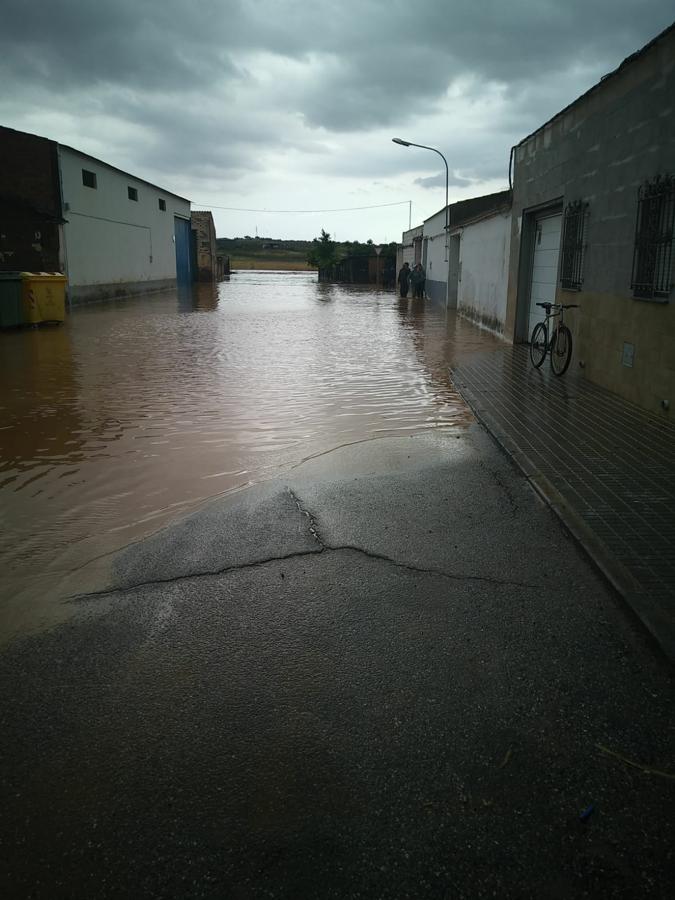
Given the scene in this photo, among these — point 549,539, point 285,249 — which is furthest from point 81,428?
point 285,249

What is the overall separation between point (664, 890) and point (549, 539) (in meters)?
2.64

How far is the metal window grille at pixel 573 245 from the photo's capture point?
10.4m

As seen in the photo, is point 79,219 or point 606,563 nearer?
point 606,563

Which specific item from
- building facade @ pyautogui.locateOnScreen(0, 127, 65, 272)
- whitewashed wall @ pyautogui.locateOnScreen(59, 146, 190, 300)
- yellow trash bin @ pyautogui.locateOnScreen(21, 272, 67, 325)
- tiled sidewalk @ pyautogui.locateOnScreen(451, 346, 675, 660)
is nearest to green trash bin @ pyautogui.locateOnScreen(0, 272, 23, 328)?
yellow trash bin @ pyautogui.locateOnScreen(21, 272, 67, 325)

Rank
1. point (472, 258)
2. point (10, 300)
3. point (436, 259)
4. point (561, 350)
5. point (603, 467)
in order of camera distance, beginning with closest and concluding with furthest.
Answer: point (603, 467)
point (561, 350)
point (10, 300)
point (472, 258)
point (436, 259)

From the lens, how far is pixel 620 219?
8.93 m

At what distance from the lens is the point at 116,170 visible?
29719 millimetres

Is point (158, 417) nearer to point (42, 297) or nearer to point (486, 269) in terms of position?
point (42, 297)

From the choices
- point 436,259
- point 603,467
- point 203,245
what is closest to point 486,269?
point 436,259

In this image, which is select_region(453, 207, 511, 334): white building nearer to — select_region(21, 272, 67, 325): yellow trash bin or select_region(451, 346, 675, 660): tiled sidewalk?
select_region(451, 346, 675, 660): tiled sidewalk

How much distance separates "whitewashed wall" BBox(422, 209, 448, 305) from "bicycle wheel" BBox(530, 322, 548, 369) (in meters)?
16.5

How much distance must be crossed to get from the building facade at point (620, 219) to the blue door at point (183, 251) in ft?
109

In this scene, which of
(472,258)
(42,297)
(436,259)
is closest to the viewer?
(42,297)

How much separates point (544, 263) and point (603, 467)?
8284 millimetres
